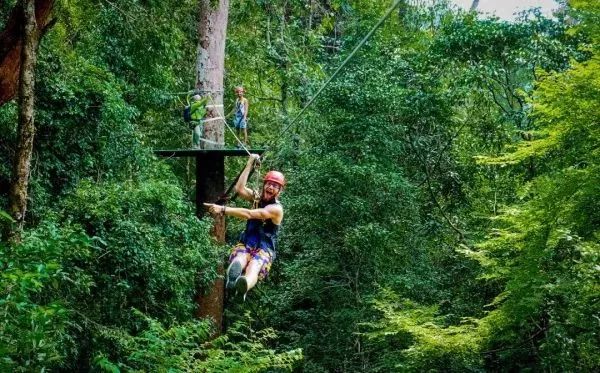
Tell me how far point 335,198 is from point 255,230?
13.5 feet

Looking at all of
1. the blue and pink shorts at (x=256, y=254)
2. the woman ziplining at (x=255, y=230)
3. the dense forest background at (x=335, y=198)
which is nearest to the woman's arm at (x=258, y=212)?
the woman ziplining at (x=255, y=230)

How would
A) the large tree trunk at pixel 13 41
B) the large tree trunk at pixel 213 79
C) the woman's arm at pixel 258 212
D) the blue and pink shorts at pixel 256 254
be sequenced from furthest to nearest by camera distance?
the large tree trunk at pixel 213 79
the blue and pink shorts at pixel 256 254
the woman's arm at pixel 258 212
the large tree trunk at pixel 13 41

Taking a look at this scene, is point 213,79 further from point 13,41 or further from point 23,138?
point 23,138

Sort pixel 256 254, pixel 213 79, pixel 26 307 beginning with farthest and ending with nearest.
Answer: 1. pixel 213 79
2. pixel 256 254
3. pixel 26 307

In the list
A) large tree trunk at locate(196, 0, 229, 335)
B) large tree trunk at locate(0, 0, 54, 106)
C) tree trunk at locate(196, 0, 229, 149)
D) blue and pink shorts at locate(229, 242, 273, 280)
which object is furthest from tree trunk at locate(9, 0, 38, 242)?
tree trunk at locate(196, 0, 229, 149)

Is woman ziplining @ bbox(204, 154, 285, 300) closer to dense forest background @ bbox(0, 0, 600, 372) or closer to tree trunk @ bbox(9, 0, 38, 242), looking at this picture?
dense forest background @ bbox(0, 0, 600, 372)

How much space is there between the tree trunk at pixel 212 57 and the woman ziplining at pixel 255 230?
276 cm

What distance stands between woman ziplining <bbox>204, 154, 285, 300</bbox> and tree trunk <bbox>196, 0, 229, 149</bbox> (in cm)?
276

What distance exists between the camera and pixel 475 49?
36.3 ft

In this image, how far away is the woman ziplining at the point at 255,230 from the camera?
5730 millimetres

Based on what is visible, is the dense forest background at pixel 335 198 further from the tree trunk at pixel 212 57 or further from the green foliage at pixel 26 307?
the tree trunk at pixel 212 57

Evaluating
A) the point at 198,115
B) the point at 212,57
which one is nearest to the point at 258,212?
the point at 198,115

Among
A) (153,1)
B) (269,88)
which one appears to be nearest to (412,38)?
(269,88)

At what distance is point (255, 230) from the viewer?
6.12 m
